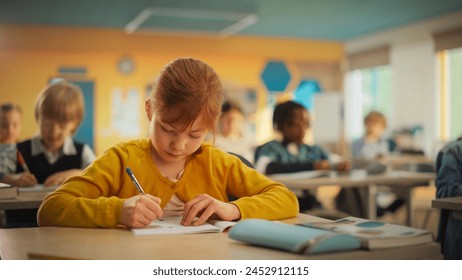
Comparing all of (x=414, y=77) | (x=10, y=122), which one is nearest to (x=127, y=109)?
(x=414, y=77)

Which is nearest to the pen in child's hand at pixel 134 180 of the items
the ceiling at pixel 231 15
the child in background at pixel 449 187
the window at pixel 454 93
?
the child in background at pixel 449 187

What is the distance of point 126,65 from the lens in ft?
24.5

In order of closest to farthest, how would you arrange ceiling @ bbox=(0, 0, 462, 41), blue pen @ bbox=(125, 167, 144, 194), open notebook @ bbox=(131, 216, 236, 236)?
open notebook @ bbox=(131, 216, 236, 236)
blue pen @ bbox=(125, 167, 144, 194)
ceiling @ bbox=(0, 0, 462, 41)

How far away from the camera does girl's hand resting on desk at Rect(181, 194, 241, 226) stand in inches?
48.3

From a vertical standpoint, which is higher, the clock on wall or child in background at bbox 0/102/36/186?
the clock on wall

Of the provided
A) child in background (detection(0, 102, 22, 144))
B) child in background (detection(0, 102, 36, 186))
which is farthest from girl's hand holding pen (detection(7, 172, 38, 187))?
child in background (detection(0, 102, 22, 144))

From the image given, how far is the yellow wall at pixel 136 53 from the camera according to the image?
239 inches

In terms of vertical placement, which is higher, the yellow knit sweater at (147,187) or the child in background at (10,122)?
the child in background at (10,122)

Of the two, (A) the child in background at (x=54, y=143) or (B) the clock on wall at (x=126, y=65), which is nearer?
(A) the child in background at (x=54, y=143)

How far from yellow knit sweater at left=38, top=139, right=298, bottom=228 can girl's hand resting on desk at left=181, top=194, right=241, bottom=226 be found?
5 centimetres

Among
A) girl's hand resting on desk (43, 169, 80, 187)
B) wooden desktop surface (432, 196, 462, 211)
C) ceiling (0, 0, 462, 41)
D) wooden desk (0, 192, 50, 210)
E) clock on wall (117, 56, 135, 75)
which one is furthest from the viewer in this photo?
clock on wall (117, 56, 135, 75)

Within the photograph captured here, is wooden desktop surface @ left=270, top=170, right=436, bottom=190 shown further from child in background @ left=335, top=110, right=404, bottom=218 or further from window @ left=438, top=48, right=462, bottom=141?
window @ left=438, top=48, right=462, bottom=141

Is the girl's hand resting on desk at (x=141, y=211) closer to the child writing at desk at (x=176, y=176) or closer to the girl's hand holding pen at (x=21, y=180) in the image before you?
the child writing at desk at (x=176, y=176)
